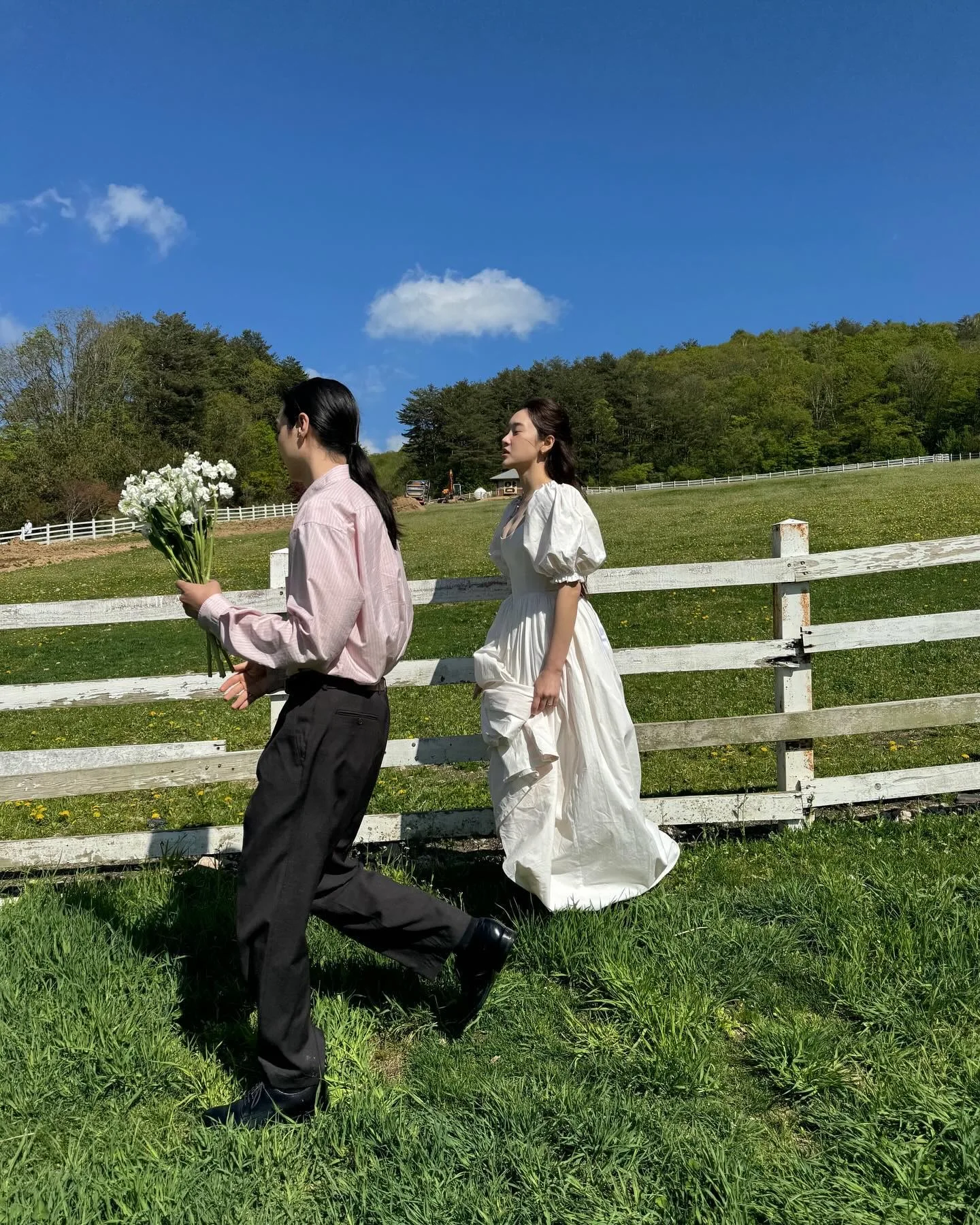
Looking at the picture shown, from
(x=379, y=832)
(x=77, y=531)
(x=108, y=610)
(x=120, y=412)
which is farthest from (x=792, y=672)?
(x=120, y=412)

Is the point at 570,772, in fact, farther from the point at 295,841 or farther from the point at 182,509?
the point at 182,509

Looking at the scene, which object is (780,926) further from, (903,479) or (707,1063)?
(903,479)

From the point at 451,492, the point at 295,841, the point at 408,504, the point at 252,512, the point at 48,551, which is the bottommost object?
the point at 295,841

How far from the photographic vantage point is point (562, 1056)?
2.97m

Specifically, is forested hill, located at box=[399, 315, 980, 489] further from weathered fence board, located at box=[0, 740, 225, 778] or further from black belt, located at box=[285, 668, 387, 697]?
black belt, located at box=[285, 668, 387, 697]

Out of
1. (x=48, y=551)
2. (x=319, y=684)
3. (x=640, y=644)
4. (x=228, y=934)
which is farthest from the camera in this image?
(x=48, y=551)

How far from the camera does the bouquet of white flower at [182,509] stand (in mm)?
3355

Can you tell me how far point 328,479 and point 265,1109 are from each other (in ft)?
6.01

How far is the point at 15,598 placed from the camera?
77.3 ft

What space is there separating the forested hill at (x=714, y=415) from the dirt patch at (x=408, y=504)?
780 inches

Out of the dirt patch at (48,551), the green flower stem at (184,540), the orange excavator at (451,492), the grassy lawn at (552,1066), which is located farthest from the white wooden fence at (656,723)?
the orange excavator at (451,492)

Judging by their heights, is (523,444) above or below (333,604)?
above

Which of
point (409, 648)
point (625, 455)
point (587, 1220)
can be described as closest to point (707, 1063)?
point (587, 1220)

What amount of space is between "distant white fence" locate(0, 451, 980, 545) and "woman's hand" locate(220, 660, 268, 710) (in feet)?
62.4
